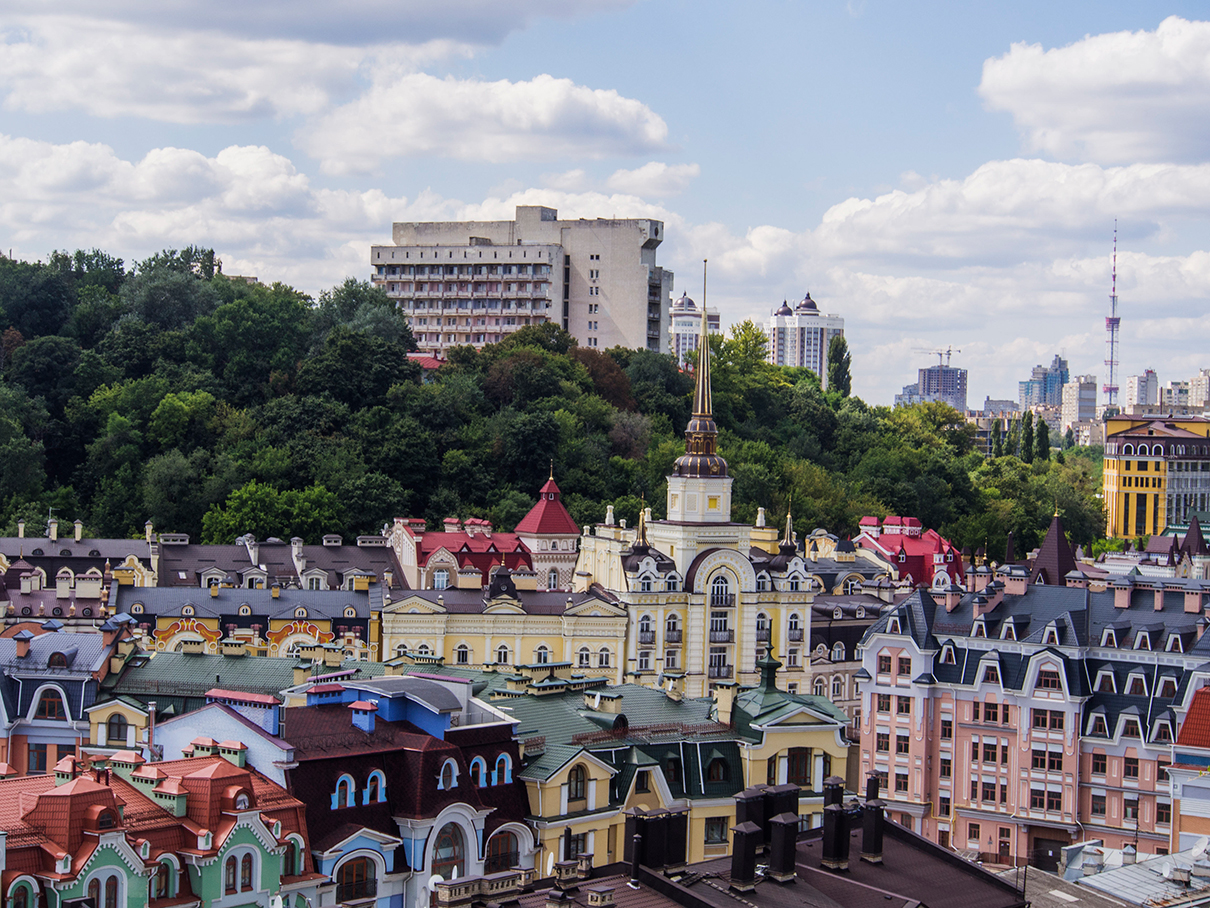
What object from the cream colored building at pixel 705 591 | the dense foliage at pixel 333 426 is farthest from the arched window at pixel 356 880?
the dense foliage at pixel 333 426

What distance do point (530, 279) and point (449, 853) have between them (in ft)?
339

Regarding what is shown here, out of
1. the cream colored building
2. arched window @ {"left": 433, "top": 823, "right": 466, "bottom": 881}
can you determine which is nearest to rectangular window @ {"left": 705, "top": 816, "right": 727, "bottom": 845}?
arched window @ {"left": 433, "top": 823, "right": 466, "bottom": 881}

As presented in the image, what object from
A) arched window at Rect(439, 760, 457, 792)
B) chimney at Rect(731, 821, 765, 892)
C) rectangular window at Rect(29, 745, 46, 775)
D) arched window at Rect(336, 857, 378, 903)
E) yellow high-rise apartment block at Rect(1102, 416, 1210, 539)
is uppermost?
yellow high-rise apartment block at Rect(1102, 416, 1210, 539)

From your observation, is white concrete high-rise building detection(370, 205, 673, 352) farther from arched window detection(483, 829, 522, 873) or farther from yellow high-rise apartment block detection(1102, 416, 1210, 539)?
arched window detection(483, 829, 522, 873)

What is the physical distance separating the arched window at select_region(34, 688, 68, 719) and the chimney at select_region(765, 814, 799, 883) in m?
23.4

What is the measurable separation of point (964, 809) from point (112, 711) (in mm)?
30906

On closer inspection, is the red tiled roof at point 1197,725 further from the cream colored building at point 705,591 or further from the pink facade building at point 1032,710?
the cream colored building at point 705,591

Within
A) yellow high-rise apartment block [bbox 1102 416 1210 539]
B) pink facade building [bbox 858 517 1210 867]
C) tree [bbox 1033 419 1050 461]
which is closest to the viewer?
pink facade building [bbox 858 517 1210 867]

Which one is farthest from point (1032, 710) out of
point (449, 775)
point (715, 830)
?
point (449, 775)

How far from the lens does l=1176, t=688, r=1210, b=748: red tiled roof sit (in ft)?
177

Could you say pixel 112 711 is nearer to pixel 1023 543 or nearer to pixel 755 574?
pixel 755 574

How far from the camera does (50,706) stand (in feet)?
161

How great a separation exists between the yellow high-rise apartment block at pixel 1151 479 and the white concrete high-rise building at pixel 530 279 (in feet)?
177

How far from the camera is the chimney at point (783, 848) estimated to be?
1375 inches
